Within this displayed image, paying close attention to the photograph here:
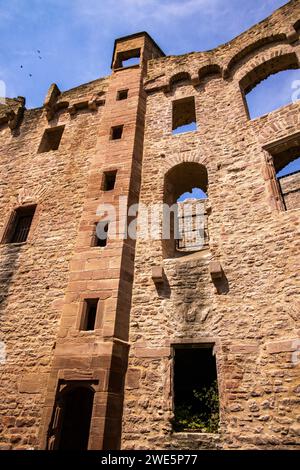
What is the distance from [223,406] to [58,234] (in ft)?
18.7

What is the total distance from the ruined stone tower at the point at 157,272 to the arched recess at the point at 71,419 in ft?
0.09

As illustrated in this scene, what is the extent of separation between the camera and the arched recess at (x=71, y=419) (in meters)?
5.74

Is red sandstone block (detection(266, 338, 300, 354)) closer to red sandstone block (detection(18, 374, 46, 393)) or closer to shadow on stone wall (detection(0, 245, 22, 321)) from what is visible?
red sandstone block (detection(18, 374, 46, 393))

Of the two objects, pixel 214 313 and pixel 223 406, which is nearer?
pixel 223 406

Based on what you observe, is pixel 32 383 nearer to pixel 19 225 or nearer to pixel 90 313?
pixel 90 313

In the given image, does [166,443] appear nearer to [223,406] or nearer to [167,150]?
[223,406]

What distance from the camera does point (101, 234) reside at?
7.82m

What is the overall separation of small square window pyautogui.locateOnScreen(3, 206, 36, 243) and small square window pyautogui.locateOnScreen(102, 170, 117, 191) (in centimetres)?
255

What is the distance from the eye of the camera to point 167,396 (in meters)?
5.73

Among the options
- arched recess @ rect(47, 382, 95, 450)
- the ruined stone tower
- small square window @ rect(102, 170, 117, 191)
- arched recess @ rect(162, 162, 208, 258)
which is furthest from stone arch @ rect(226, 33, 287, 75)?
arched recess @ rect(47, 382, 95, 450)

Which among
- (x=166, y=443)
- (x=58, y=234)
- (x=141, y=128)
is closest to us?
(x=166, y=443)

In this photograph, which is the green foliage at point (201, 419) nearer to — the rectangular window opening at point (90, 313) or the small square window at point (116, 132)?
the rectangular window opening at point (90, 313)

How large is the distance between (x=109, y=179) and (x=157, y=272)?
3.39 m
